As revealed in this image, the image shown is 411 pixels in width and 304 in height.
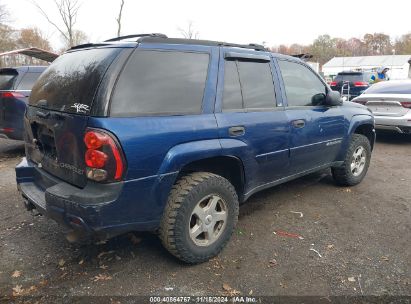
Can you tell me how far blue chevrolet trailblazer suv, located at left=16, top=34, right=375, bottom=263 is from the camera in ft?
8.32

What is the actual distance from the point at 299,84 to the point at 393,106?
491cm

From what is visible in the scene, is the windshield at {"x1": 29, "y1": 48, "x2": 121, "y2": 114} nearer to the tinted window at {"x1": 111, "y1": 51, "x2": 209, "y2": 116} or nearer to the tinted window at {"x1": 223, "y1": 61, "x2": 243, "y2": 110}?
the tinted window at {"x1": 111, "y1": 51, "x2": 209, "y2": 116}

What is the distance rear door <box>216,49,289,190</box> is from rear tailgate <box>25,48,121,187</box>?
3.51ft

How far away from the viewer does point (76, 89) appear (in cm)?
273

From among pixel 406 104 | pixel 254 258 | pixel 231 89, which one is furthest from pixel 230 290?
pixel 406 104

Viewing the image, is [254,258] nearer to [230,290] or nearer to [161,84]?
[230,290]

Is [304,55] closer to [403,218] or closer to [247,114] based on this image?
[247,114]

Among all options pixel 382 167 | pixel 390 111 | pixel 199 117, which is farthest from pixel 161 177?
pixel 390 111

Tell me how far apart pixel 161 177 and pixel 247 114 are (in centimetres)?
113

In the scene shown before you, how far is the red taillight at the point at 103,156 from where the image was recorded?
246 cm

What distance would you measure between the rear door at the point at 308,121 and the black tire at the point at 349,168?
347 mm

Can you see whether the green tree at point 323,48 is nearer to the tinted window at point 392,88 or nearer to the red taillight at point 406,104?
the tinted window at point 392,88

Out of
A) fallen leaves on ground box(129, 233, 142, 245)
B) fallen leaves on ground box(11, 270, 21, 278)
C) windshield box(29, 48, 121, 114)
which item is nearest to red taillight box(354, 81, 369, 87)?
fallen leaves on ground box(129, 233, 142, 245)

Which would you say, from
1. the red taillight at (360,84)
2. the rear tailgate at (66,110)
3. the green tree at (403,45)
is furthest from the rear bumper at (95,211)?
the green tree at (403,45)
